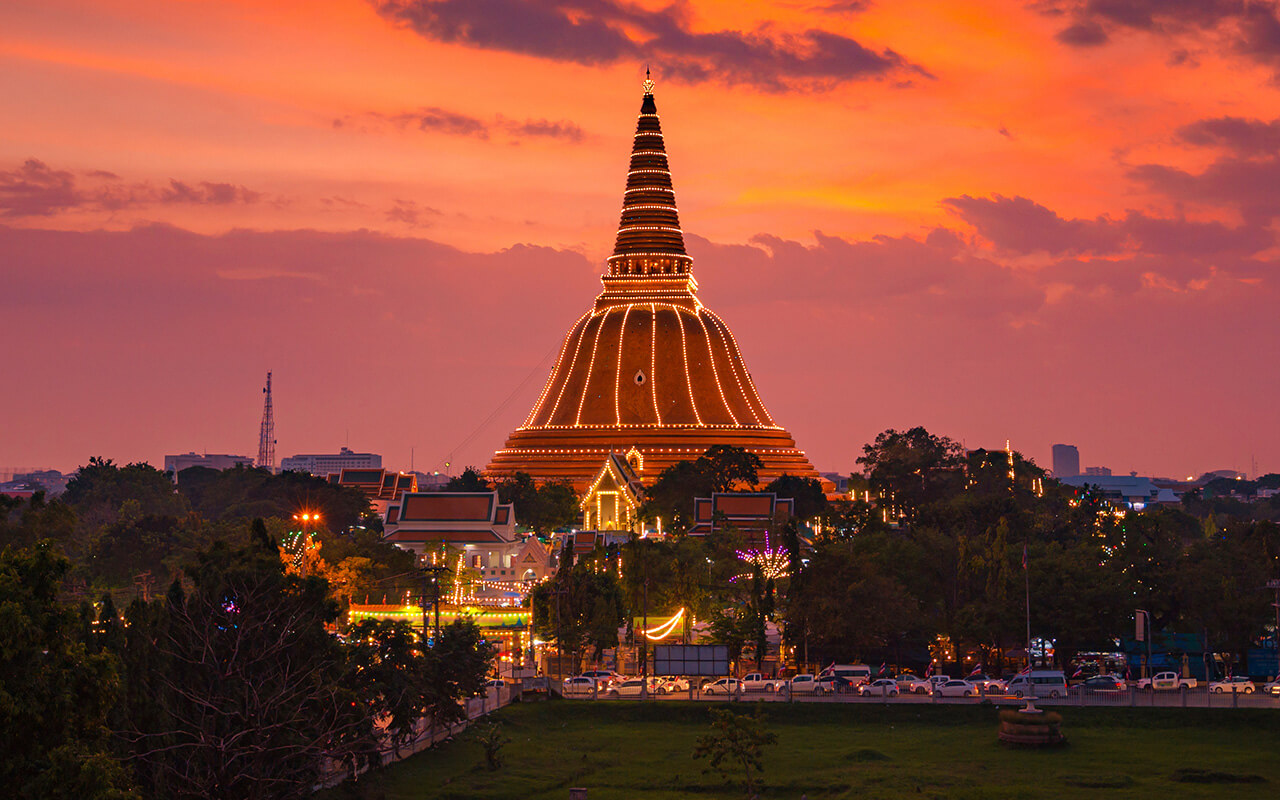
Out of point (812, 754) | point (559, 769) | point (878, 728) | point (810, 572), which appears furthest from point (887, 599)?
point (559, 769)

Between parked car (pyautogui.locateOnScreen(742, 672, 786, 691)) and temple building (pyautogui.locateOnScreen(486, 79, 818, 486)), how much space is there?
49034mm

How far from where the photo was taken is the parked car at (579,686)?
54.0 m

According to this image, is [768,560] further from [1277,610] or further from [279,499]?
[279,499]

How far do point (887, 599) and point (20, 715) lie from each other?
41484mm

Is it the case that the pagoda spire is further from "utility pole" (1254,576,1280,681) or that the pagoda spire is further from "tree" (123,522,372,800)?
"tree" (123,522,372,800)

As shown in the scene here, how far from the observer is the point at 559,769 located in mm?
42656

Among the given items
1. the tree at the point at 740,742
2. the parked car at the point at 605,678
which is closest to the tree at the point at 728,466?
the parked car at the point at 605,678

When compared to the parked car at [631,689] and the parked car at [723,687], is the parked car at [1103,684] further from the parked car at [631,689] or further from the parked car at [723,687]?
the parked car at [631,689]

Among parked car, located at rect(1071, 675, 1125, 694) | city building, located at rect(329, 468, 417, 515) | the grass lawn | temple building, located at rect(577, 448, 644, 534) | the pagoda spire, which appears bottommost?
the grass lawn

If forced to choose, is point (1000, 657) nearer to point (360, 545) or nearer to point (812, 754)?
point (812, 754)

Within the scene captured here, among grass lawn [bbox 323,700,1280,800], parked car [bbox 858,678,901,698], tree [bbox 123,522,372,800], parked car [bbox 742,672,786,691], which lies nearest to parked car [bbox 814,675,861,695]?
parked car [bbox 858,678,901,698]

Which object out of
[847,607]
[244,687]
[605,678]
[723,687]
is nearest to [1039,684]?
[847,607]

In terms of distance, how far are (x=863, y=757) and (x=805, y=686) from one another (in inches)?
365

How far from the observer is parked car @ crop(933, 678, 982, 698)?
172 feet
